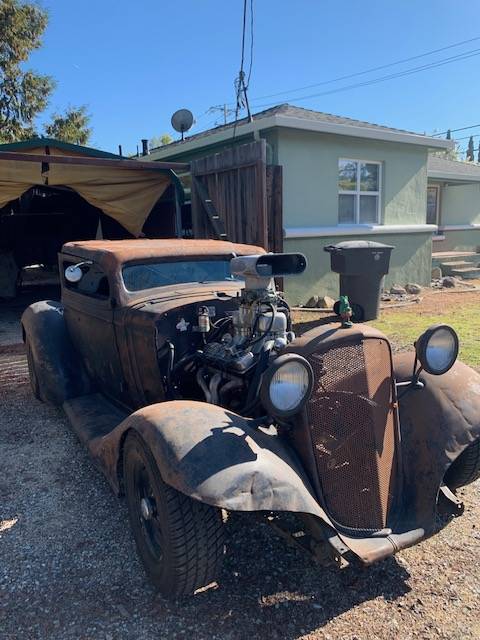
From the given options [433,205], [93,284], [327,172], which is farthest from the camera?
[433,205]

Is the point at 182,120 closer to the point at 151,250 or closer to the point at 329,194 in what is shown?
the point at 329,194

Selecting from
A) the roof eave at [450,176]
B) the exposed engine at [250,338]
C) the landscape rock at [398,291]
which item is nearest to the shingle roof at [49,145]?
the exposed engine at [250,338]

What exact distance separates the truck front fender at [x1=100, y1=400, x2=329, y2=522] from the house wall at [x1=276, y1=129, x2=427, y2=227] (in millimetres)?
7772

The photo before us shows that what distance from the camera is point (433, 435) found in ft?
8.94

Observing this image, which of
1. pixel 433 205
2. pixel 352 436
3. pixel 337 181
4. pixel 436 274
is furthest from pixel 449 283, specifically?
pixel 352 436

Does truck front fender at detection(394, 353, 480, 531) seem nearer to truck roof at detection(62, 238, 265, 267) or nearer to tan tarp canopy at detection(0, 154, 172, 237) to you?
truck roof at detection(62, 238, 265, 267)

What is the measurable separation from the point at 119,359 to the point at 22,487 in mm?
1105

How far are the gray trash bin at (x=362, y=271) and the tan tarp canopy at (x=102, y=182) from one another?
3.48 m

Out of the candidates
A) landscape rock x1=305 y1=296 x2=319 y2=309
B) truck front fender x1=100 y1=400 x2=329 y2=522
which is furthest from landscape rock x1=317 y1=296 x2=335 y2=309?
truck front fender x1=100 y1=400 x2=329 y2=522

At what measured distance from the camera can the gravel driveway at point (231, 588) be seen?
222cm

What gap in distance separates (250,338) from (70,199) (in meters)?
11.4

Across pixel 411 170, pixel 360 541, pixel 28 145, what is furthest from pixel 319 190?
pixel 360 541

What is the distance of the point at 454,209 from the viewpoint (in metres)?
18.2

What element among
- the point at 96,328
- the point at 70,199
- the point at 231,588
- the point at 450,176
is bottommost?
the point at 231,588
